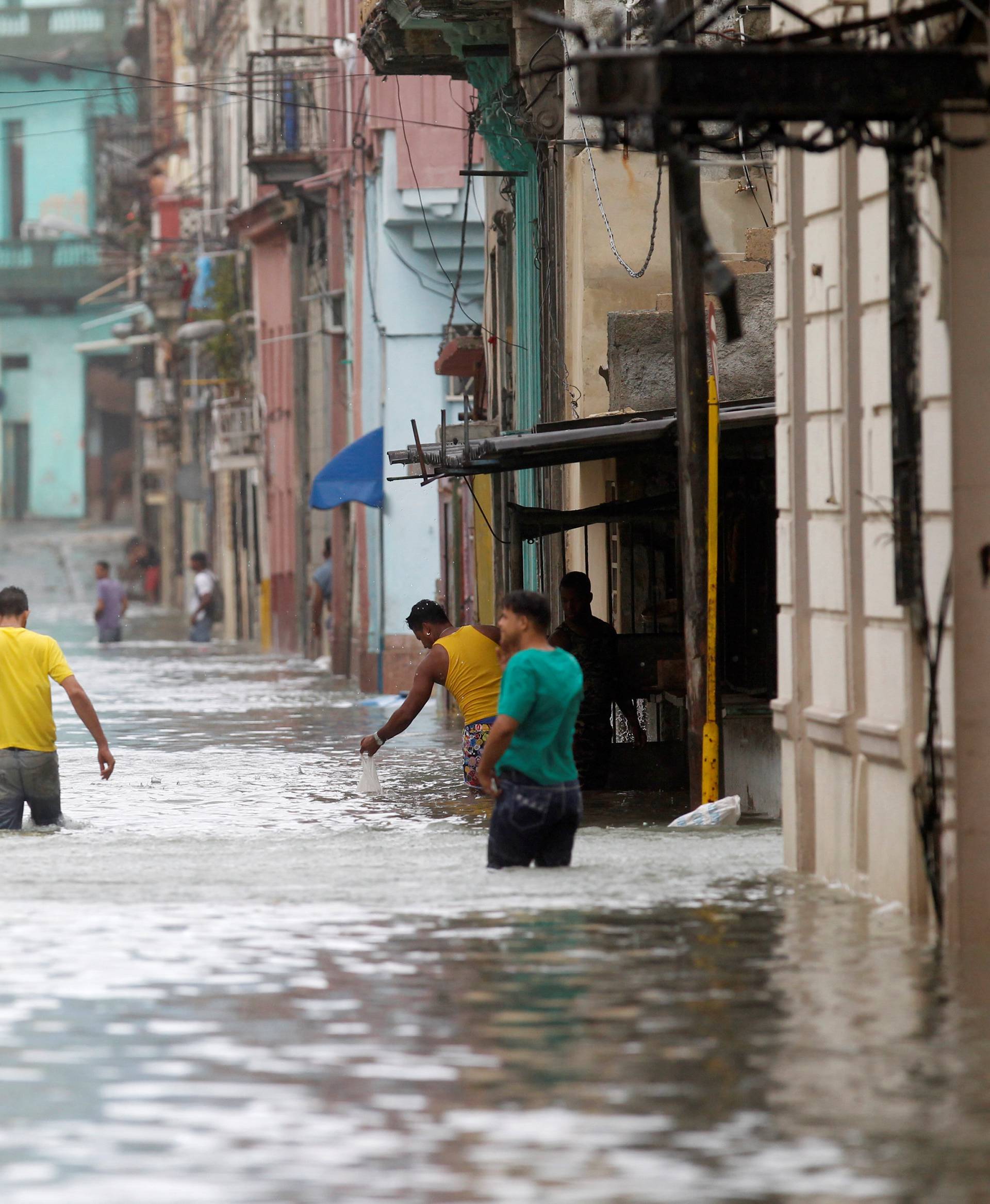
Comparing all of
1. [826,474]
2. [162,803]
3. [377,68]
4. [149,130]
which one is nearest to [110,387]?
[149,130]

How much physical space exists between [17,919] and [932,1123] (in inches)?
191

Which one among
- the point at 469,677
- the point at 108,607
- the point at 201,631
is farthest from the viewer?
the point at 201,631

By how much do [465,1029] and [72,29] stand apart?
70549 millimetres

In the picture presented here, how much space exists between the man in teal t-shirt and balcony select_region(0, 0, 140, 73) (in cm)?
6567

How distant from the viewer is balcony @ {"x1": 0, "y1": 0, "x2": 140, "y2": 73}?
243ft

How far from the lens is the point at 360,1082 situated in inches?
273

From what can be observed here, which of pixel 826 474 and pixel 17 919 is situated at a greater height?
pixel 826 474

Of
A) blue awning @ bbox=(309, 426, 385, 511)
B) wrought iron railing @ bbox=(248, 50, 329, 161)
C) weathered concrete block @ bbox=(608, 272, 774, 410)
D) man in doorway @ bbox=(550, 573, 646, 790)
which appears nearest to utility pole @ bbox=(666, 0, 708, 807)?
man in doorway @ bbox=(550, 573, 646, 790)

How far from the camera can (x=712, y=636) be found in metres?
13.9

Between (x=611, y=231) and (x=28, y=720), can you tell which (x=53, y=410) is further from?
(x=28, y=720)

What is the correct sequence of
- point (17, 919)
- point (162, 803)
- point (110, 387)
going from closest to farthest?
point (17, 919), point (162, 803), point (110, 387)

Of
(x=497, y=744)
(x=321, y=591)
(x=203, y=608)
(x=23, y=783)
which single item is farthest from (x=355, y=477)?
(x=497, y=744)

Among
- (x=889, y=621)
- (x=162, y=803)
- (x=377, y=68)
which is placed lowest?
(x=162, y=803)

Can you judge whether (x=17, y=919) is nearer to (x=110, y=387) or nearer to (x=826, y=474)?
(x=826, y=474)
